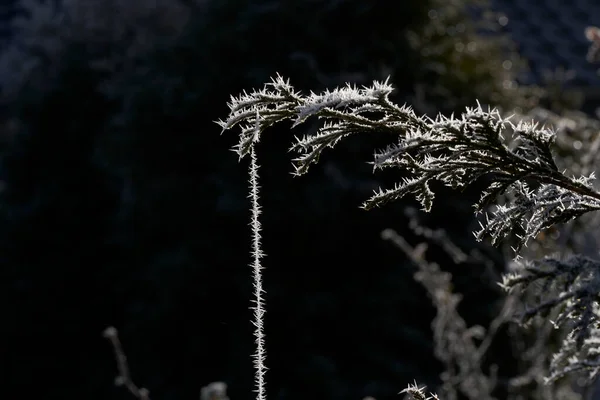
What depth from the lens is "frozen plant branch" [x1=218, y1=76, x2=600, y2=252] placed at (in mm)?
860

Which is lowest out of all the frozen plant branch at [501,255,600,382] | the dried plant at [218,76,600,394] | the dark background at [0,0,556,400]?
the frozen plant branch at [501,255,600,382]

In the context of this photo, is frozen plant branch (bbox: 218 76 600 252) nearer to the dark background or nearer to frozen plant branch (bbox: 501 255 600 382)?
frozen plant branch (bbox: 501 255 600 382)

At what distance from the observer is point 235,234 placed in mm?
3523

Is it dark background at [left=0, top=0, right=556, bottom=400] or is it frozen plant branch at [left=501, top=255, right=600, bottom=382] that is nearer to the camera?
frozen plant branch at [left=501, top=255, right=600, bottom=382]

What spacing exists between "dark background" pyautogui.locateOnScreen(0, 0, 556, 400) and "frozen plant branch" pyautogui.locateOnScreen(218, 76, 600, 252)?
2.38 m

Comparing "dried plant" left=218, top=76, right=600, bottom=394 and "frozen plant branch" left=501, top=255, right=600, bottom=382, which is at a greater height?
"dried plant" left=218, top=76, right=600, bottom=394

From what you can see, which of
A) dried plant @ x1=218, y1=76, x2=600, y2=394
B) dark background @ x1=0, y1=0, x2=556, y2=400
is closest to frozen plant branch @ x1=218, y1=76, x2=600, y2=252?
dried plant @ x1=218, y1=76, x2=600, y2=394

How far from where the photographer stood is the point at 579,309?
2.82 feet

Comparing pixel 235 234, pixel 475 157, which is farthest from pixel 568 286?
pixel 235 234

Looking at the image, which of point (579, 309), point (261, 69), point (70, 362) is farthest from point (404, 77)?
point (579, 309)

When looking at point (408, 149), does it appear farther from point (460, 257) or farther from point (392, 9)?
point (392, 9)

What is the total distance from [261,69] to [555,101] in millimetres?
2006

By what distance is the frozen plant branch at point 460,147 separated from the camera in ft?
2.82

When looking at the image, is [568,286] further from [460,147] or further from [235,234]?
[235,234]
